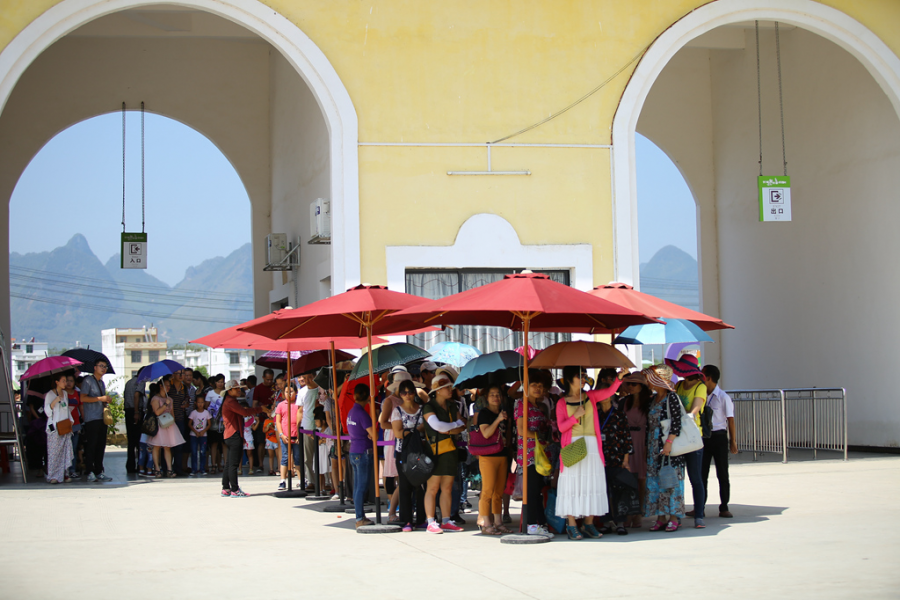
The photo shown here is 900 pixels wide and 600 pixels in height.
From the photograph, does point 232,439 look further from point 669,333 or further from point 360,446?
point 669,333

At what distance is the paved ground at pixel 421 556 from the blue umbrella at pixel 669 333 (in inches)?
72.4

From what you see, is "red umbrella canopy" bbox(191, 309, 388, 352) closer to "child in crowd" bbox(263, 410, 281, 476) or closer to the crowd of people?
the crowd of people

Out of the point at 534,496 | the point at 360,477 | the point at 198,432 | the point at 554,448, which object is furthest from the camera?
the point at 198,432

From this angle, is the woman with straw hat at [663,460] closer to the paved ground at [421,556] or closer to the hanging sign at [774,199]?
the paved ground at [421,556]

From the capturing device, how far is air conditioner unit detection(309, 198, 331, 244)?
47.6 ft

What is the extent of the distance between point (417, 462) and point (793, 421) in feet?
34.9

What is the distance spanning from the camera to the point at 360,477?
9602mm

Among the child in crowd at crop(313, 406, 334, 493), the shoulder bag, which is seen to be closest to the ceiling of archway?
the child in crowd at crop(313, 406, 334, 493)

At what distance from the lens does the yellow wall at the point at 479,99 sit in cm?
1409

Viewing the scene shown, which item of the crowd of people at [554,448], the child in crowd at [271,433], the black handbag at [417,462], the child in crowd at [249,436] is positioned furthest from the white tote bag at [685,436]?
the child in crowd at [249,436]

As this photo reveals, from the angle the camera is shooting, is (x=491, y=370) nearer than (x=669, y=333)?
Yes

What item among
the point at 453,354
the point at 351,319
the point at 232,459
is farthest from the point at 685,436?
the point at 232,459

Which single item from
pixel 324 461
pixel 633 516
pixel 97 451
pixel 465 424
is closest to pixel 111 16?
pixel 97 451

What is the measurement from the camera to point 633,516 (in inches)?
369
